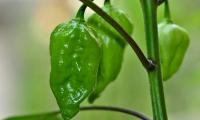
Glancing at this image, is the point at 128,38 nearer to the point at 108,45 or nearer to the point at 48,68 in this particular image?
the point at 108,45

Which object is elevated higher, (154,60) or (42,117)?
(154,60)

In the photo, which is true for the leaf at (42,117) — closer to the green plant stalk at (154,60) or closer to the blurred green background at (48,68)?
the green plant stalk at (154,60)

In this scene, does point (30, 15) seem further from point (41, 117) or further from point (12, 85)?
point (41, 117)

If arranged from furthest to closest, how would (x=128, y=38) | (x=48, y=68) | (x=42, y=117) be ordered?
(x=48, y=68) → (x=42, y=117) → (x=128, y=38)

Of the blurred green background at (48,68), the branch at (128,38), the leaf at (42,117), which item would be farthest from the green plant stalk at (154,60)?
the blurred green background at (48,68)

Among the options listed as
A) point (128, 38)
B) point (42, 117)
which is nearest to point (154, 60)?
point (128, 38)

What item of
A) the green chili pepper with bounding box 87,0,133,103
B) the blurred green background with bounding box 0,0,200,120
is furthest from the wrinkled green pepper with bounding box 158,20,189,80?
the blurred green background with bounding box 0,0,200,120
